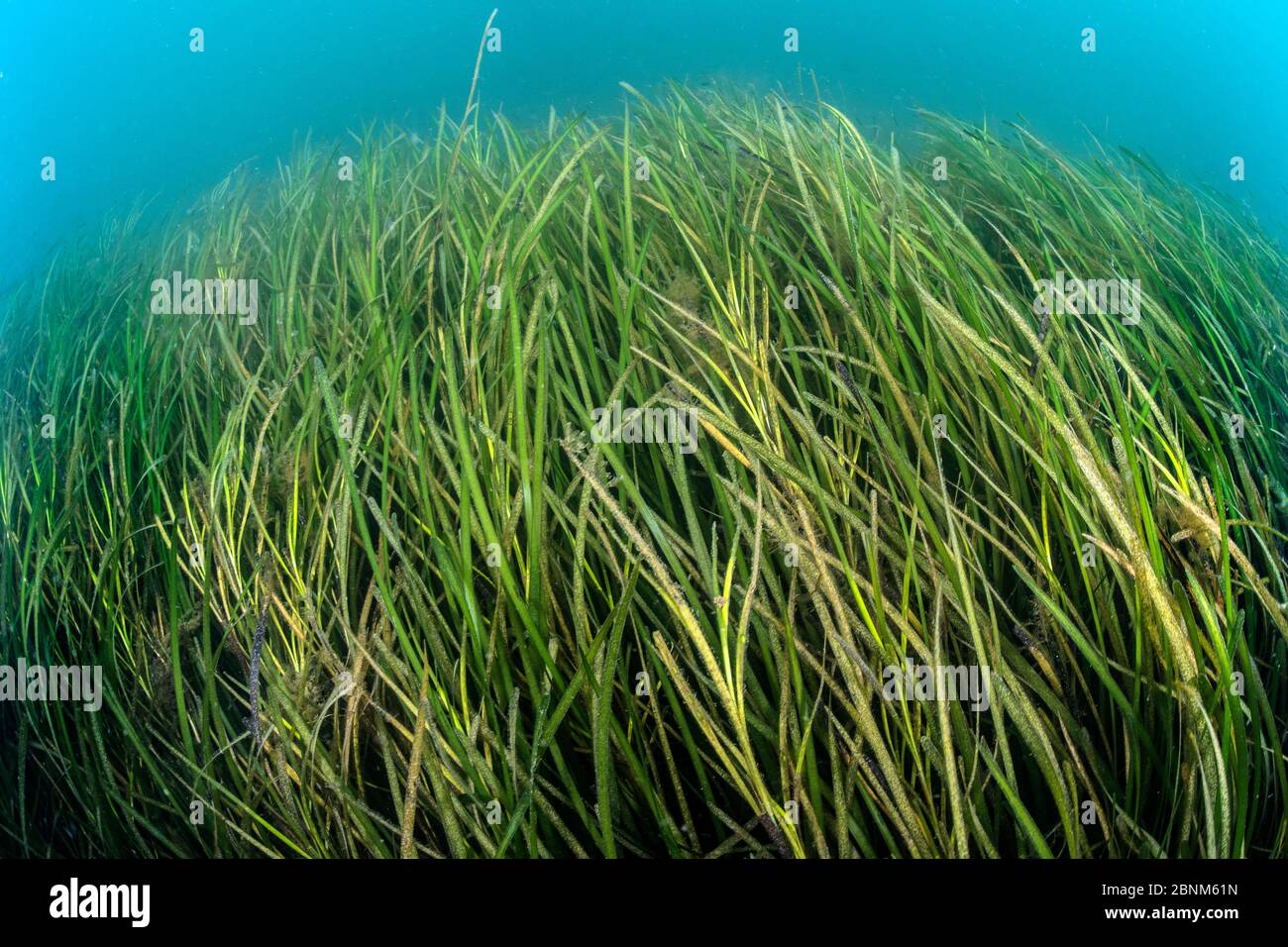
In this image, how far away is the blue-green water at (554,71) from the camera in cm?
92

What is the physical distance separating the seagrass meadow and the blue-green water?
141 millimetres

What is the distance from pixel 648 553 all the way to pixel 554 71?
649 mm

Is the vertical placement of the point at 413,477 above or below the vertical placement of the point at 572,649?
above

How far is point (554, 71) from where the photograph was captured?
0.94m

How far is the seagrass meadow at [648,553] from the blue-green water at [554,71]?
0.14 m

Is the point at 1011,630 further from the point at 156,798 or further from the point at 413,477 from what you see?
the point at 156,798

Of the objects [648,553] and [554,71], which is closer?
[648,553]

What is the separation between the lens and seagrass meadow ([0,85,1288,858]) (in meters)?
0.74

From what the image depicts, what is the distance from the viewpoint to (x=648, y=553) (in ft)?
2.32

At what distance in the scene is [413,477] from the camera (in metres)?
0.78

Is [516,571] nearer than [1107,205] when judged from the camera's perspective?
Yes

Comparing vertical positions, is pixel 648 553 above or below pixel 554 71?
below

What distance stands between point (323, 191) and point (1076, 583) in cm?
106
